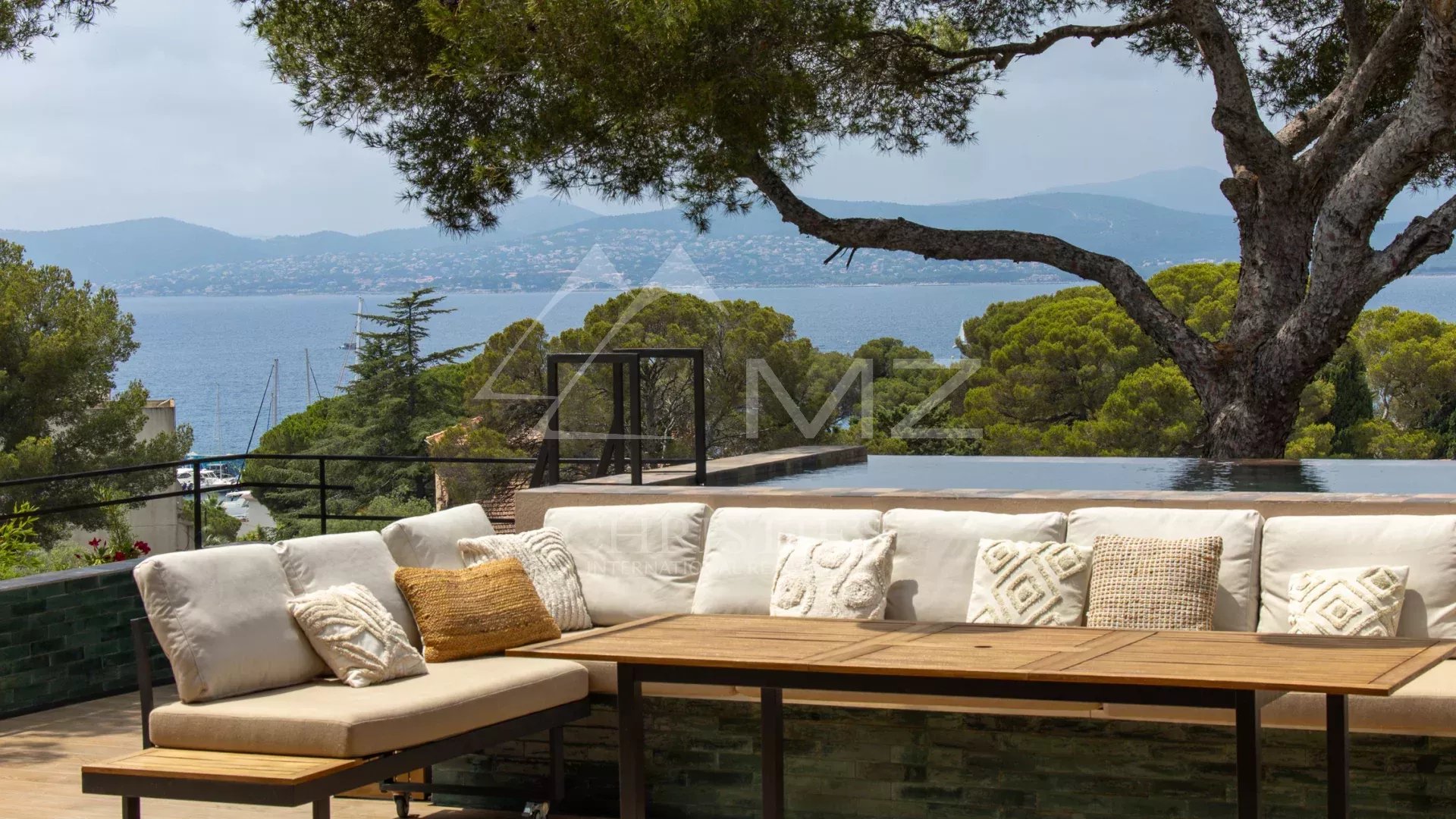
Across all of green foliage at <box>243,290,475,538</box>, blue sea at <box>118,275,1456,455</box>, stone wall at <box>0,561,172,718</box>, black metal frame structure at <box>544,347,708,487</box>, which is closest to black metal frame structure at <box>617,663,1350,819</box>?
black metal frame structure at <box>544,347,708,487</box>

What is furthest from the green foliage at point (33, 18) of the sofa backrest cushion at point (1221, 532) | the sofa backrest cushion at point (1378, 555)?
the sofa backrest cushion at point (1378, 555)

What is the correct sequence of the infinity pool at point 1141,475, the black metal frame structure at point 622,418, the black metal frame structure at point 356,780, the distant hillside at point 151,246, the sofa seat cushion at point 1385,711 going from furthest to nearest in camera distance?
1. the distant hillside at point 151,246
2. the black metal frame structure at point 622,418
3. the infinity pool at point 1141,475
4. the sofa seat cushion at point 1385,711
5. the black metal frame structure at point 356,780

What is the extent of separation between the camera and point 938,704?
361 centimetres

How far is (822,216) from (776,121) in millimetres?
1392

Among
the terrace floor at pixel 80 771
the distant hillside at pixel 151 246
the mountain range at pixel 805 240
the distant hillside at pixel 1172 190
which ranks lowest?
the terrace floor at pixel 80 771

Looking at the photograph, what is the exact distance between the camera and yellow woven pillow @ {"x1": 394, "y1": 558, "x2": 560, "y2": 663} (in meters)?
3.93

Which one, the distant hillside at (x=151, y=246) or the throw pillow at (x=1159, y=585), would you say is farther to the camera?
the distant hillside at (x=151, y=246)

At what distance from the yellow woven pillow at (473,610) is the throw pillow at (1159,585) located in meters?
1.55

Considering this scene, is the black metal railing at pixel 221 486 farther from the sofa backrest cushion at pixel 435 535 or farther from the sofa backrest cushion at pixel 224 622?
the sofa backrest cushion at pixel 224 622

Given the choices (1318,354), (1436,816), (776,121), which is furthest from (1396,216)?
(1436,816)

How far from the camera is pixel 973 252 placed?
28.2 feet

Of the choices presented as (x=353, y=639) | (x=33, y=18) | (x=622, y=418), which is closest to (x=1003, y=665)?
(x=353, y=639)

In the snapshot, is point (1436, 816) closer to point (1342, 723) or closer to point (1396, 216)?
point (1342, 723)

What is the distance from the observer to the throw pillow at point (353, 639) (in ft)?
11.8
